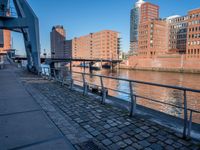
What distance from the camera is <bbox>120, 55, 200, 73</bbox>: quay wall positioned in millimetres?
48338

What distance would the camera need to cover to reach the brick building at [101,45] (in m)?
97.5

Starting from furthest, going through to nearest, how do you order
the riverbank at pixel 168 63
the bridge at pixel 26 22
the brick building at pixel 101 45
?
the brick building at pixel 101 45 → the riverbank at pixel 168 63 → the bridge at pixel 26 22

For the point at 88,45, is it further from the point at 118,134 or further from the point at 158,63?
the point at 118,134

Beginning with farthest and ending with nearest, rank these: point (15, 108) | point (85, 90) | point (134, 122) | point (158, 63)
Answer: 1. point (158, 63)
2. point (85, 90)
3. point (15, 108)
4. point (134, 122)

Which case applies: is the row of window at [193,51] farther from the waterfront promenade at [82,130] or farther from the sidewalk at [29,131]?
the sidewalk at [29,131]

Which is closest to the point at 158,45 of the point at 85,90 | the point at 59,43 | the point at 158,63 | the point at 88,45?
the point at 158,63

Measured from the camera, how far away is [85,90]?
6.83 metres

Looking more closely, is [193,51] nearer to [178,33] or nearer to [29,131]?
[178,33]

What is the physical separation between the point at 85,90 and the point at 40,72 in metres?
9.28

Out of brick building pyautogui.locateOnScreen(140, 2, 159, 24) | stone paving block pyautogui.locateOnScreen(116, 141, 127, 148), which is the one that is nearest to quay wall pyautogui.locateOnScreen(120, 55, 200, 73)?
stone paving block pyautogui.locateOnScreen(116, 141, 127, 148)

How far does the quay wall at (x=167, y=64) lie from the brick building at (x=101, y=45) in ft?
86.6

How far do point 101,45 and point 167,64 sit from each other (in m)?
51.0

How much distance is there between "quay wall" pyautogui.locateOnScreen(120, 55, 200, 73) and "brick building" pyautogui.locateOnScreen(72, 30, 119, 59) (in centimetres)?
2639

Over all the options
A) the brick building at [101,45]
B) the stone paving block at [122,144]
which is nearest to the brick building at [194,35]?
the brick building at [101,45]
